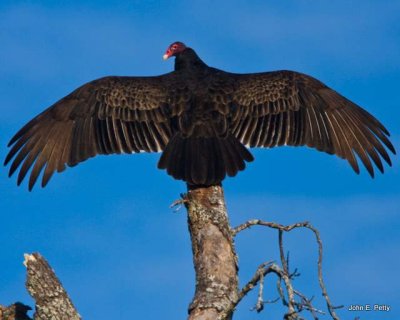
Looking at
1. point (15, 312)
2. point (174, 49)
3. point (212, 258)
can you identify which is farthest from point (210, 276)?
point (174, 49)

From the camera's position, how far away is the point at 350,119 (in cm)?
804

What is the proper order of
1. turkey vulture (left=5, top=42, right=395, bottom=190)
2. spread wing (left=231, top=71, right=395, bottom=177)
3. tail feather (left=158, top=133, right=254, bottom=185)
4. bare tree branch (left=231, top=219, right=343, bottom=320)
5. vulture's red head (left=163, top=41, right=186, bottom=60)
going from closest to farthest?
1. bare tree branch (left=231, top=219, right=343, bottom=320)
2. tail feather (left=158, top=133, right=254, bottom=185)
3. turkey vulture (left=5, top=42, right=395, bottom=190)
4. spread wing (left=231, top=71, right=395, bottom=177)
5. vulture's red head (left=163, top=41, right=186, bottom=60)

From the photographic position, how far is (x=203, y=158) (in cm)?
669

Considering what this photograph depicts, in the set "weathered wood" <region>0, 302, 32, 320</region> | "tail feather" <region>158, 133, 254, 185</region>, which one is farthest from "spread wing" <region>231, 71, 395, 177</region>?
"weathered wood" <region>0, 302, 32, 320</region>

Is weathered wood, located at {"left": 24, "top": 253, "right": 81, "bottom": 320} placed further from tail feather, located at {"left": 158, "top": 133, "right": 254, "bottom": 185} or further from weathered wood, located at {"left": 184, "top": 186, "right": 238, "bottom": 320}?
tail feather, located at {"left": 158, "top": 133, "right": 254, "bottom": 185}

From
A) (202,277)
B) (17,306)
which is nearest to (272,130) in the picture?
(202,277)

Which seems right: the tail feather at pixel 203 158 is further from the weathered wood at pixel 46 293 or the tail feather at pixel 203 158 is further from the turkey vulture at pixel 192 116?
the weathered wood at pixel 46 293

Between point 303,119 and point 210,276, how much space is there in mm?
2928

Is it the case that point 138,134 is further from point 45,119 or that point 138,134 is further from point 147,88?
point 45,119

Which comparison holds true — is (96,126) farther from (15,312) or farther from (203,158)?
(15,312)

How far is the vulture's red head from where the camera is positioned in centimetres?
927

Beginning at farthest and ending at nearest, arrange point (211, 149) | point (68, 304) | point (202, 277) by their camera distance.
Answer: point (211, 149)
point (202, 277)
point (68, 304)

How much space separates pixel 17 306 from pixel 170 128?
101 inches

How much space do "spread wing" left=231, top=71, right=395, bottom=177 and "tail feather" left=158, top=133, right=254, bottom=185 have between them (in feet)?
2.08
